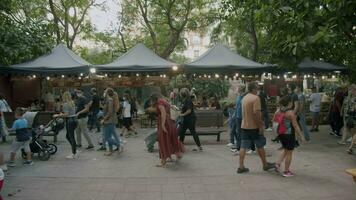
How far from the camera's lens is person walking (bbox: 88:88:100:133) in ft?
46.9

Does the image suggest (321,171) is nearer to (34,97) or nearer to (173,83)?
(34,97)

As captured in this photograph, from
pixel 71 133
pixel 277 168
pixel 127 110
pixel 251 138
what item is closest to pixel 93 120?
pixel 127 110

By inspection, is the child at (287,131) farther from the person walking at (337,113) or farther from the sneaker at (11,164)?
the person walking at (337,113)

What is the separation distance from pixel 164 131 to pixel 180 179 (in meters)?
1.34

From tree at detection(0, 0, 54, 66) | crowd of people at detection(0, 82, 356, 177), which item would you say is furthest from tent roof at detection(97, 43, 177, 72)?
tree at detection(0, 0, 54, 66)

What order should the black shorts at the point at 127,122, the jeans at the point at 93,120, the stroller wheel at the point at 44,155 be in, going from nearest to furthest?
the stroller wheel at the point at 44,155 < the black shorts at the point at 127,122 < the jeans at the point at 93,120

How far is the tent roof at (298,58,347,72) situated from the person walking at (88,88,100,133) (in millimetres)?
7650

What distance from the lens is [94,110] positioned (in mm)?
14680

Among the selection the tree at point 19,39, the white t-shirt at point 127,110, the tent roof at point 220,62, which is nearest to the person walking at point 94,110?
the white t-shirt at point 127,110

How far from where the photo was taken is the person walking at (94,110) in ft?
46.9

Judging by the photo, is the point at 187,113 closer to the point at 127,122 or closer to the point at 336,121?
the point at 127,122

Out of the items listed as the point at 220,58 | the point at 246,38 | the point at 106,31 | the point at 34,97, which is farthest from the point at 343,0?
the point at 106,31

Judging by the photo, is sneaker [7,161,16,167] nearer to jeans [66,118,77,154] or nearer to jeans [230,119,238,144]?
jeans [66,118,77,154]

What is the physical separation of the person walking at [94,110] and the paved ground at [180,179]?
14.7ft
